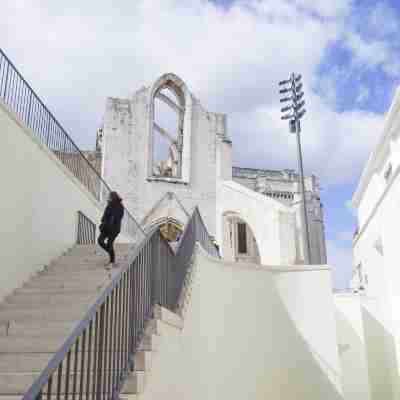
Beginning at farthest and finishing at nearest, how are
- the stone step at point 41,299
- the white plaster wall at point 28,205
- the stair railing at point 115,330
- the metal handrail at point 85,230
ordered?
1. the metal handrail at point 85,230
2. the white plaster wall at point 28,205
3. the stone step at point 41,299
4. the stair railing at point 115,330

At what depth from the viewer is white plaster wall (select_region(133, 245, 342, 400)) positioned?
1098cm

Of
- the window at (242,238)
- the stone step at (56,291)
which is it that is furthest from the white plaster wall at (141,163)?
the stone step at (56,291)

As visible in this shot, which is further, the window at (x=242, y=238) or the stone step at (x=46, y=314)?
the window at (x=242, y=238)

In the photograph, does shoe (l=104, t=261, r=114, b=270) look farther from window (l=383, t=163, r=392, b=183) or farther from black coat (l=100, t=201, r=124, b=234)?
window (l=383, t=163, r=392, b=183)

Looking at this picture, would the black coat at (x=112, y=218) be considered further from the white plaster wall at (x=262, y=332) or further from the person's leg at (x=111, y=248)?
the white plaster wall at (x=262, y=332)

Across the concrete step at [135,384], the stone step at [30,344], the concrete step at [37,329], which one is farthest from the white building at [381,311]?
the concrete step at [135,384]

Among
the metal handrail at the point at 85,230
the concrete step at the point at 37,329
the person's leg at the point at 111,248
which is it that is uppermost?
the metal handrail at the point at 85,230

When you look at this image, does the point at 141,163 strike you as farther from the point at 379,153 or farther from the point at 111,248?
the point at 111,248

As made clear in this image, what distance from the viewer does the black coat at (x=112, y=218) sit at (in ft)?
32.7

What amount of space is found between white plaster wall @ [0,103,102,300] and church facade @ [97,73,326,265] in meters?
12.4

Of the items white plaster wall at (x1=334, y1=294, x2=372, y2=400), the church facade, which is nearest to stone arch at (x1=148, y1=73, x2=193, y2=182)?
the church facade

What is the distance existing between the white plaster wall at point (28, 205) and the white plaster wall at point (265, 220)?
12657mm

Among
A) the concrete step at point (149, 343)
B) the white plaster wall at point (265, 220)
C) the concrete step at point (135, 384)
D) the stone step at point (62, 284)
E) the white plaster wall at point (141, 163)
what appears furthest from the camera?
the white plaster wall at point (141, 163)

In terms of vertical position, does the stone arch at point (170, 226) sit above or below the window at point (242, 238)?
below
